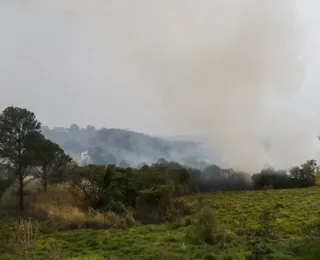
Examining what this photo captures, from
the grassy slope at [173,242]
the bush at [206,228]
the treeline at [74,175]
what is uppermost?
the treeline at [74,175]

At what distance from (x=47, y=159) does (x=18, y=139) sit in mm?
3136

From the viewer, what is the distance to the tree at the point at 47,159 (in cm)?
3405

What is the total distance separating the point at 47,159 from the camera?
34844mm

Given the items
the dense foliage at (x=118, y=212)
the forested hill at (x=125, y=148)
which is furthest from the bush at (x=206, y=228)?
the forested hill at (x=125, y=148)

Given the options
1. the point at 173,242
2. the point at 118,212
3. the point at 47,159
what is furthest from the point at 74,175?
the point at 173,242

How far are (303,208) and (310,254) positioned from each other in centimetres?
1393

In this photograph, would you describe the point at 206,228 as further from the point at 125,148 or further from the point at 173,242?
the point at 125,148

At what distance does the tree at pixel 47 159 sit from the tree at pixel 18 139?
75 centimetres

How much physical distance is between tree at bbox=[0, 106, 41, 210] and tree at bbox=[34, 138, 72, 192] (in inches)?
29.7

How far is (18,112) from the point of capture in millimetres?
33906

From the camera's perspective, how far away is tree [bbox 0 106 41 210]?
33.1 metres

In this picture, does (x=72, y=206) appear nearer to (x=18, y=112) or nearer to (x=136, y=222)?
(x=136, y=222)

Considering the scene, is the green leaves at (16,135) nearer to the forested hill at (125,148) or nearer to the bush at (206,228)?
the bush at (206,228)

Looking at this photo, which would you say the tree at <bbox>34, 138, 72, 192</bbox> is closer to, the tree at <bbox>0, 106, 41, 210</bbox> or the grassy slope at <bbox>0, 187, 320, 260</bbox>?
the tree at <bbox>0, 106, 41, 210</bbox>
